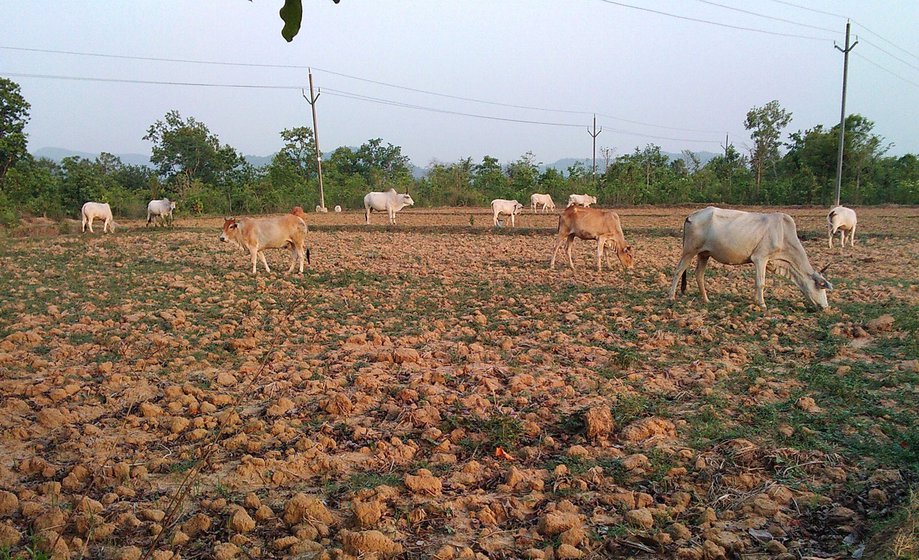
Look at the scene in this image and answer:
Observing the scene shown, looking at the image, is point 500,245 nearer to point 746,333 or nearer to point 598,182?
point 746,333

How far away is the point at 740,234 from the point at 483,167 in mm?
35591

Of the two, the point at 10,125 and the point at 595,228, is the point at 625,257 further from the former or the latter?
the point at 10,125

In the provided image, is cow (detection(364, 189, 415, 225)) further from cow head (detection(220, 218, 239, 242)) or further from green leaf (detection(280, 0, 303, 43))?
green leaf (detection(280, 0, 303, 43))

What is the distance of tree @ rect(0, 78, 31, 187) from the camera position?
2973 cm

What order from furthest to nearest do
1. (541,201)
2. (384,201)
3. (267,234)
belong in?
(541,201) → (384,201) → (267,234)

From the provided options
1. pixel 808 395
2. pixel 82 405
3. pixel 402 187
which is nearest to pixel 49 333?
pixel 82 405

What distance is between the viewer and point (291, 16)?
209 centimetres

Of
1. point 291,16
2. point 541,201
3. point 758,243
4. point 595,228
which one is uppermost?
point 291,16

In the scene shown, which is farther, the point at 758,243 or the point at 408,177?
the point at 408,177

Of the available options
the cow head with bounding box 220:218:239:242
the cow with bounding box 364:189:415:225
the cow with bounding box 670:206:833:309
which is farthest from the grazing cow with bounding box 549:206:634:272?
the cow with bounding box 364:189:415:225

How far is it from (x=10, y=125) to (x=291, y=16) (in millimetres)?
35537

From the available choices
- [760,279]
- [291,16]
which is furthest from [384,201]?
[291,16]

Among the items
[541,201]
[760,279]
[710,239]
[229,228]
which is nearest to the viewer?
[760,279]

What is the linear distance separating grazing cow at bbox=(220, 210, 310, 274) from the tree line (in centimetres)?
1445
